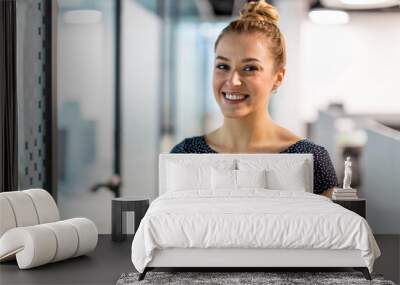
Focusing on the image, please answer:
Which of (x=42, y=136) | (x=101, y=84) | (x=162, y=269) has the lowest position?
(x=162, y=269)

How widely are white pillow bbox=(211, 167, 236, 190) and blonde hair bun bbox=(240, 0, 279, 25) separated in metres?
1.45

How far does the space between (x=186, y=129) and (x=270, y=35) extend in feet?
3.93

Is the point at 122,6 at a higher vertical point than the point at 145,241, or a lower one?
higher

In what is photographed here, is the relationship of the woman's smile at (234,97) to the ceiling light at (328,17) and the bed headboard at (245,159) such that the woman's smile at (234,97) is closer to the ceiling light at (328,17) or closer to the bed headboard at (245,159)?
the bed headboard at (245,159)

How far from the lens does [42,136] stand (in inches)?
267

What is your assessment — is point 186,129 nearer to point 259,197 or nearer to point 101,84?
point 101,84

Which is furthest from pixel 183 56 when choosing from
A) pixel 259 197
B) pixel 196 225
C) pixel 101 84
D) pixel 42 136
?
pixel 196 225

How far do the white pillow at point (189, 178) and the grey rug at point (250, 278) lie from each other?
1173mm

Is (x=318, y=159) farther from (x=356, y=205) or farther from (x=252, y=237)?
(x=252, y=237)

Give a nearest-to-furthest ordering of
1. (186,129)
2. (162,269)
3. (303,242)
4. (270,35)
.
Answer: (303,242)
(162,269)
(270,35)
(186,129)

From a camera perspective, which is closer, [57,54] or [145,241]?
[145,241]

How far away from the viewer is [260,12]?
653 cm

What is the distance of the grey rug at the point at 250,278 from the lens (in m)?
4.71

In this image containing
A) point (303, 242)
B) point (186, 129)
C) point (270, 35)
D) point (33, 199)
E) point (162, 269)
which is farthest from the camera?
point (186, 129)
